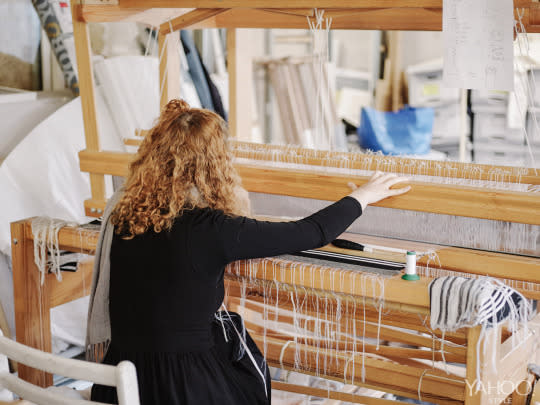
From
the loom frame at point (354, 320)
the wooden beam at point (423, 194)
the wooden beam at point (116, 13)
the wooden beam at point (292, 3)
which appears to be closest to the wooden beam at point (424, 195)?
the wooden beam at point (423, 194)

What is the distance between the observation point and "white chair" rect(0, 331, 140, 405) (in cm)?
146

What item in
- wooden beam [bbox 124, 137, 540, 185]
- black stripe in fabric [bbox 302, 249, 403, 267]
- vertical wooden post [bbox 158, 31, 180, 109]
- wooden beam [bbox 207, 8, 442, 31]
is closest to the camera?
black stripe in fabric [bbox 302, 249, 403, 267]

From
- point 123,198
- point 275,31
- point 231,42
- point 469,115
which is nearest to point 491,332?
point 123,198

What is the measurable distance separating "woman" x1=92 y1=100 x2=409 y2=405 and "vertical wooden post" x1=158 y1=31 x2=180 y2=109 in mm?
1137

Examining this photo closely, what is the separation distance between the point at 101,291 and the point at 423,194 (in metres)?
1.02

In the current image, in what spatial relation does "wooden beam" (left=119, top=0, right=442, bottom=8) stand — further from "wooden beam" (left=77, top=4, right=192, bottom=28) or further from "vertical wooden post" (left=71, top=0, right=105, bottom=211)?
"vertical wooden post" (left=71, top=0, right=105, bottom=211)

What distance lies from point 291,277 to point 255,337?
745mm

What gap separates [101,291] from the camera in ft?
6.86

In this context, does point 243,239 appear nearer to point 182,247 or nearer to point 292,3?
point 182,247

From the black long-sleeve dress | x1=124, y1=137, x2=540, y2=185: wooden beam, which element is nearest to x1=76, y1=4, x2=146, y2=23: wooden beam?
x1=124, y1=137, x2=540, y2=185: wooden beam

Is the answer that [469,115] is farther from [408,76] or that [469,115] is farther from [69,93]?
[69,93]

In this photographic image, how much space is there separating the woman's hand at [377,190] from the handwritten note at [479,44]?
330 mm

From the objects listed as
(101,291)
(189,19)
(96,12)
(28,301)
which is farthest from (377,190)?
(28,301)

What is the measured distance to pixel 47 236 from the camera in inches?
98.7
